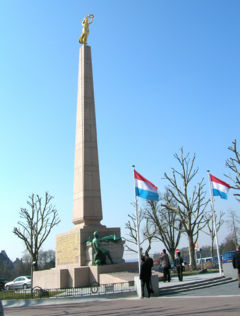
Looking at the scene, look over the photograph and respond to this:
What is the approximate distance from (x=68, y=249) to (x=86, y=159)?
562 centimetres

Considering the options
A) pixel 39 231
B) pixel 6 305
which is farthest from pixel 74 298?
pixel 39 231

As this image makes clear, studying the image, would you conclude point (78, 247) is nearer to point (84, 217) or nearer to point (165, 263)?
point (84, 217)

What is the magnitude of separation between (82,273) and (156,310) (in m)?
9.19

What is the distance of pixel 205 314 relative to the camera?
8195 millimetres

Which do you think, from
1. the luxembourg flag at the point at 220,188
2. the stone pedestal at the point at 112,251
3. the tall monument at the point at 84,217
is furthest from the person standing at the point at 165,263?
the luxembourg flag at the point at 220,188

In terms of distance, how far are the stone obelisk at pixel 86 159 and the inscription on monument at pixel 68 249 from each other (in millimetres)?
978

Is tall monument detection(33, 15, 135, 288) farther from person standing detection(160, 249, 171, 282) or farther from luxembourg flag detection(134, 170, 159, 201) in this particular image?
luxembourg flag detection(134, 170, 159, 201)

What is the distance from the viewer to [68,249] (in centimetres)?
2022

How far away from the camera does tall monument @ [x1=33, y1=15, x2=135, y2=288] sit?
59.9 ft

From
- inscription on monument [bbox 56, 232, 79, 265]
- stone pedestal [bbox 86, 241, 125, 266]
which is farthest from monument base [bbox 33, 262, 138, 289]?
inscription on monument [bbox 56, 232, 79, 265]

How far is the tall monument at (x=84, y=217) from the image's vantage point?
1825cm

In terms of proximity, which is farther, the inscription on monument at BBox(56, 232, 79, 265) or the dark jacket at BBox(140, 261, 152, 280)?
the inscription on monument at BBox(56, 232, 79, 265)

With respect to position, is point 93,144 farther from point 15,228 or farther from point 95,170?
point 15,228

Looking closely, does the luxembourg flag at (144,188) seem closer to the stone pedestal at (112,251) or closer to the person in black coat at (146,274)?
the person in black coat at (146,274)
